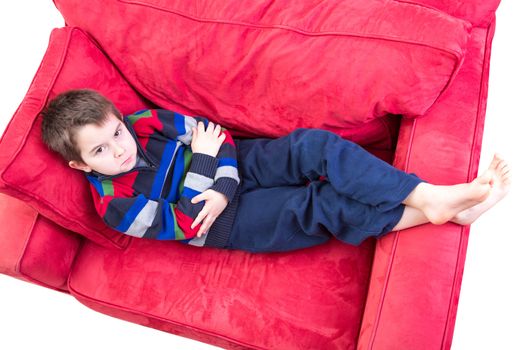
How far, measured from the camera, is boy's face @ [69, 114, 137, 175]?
1243mm

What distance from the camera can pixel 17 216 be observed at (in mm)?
1358

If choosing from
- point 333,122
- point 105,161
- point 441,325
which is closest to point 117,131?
Answer: point 105,161

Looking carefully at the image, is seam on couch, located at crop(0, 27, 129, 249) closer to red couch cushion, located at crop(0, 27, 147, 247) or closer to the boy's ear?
red couch cushion, located at crop(0, 27, 147, 247)

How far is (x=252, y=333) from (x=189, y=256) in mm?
318

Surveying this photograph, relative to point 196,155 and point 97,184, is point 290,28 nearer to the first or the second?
point 196,155

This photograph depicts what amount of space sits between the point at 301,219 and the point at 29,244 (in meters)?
0.79

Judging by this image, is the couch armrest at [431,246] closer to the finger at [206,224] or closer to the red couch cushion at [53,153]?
the finger at [206,224]

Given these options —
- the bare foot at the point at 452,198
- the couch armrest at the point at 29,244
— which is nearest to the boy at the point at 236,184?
the bare foot at the point at 452,198

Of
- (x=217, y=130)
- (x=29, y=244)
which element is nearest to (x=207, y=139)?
(x=217, y=130)

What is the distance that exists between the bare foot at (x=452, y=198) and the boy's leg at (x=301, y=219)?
9 centimetres

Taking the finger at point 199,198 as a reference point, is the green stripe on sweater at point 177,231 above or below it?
below

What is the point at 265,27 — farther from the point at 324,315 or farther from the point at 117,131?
the point at 324,315

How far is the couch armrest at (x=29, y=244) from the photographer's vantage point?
1.32 meters

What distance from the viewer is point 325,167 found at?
4.21 ft
